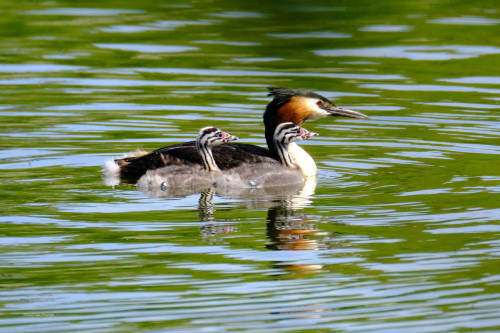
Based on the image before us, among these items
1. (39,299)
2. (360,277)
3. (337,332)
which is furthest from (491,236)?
(39,299)

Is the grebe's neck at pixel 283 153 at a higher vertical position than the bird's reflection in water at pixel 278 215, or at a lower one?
higher

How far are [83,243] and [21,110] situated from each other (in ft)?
20.7

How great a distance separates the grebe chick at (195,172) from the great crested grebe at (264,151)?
0.08m

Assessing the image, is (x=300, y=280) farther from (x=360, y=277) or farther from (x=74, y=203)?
(x=74, y=203)

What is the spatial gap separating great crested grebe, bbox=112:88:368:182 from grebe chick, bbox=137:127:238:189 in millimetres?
81

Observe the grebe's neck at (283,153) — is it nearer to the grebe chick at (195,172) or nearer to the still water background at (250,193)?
the still water background at (250,193)

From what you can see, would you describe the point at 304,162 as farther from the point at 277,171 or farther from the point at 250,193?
the point at 250,193

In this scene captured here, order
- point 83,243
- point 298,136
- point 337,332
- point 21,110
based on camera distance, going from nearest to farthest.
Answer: point 337,332 < point 83,243 < point 298,136 < point 21,110

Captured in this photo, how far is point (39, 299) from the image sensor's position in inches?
289

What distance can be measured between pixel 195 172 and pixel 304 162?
3.87 ft

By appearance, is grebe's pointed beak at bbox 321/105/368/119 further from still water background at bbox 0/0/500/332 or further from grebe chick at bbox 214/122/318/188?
grebe chick at bbox 214/122/318/188

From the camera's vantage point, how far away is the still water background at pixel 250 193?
23.8 ft

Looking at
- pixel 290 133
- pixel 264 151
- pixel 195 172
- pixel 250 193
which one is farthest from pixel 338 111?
pixel 195 172

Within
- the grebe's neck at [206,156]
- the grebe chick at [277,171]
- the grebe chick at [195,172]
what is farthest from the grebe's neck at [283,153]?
the grebe's neck at [206,156]
